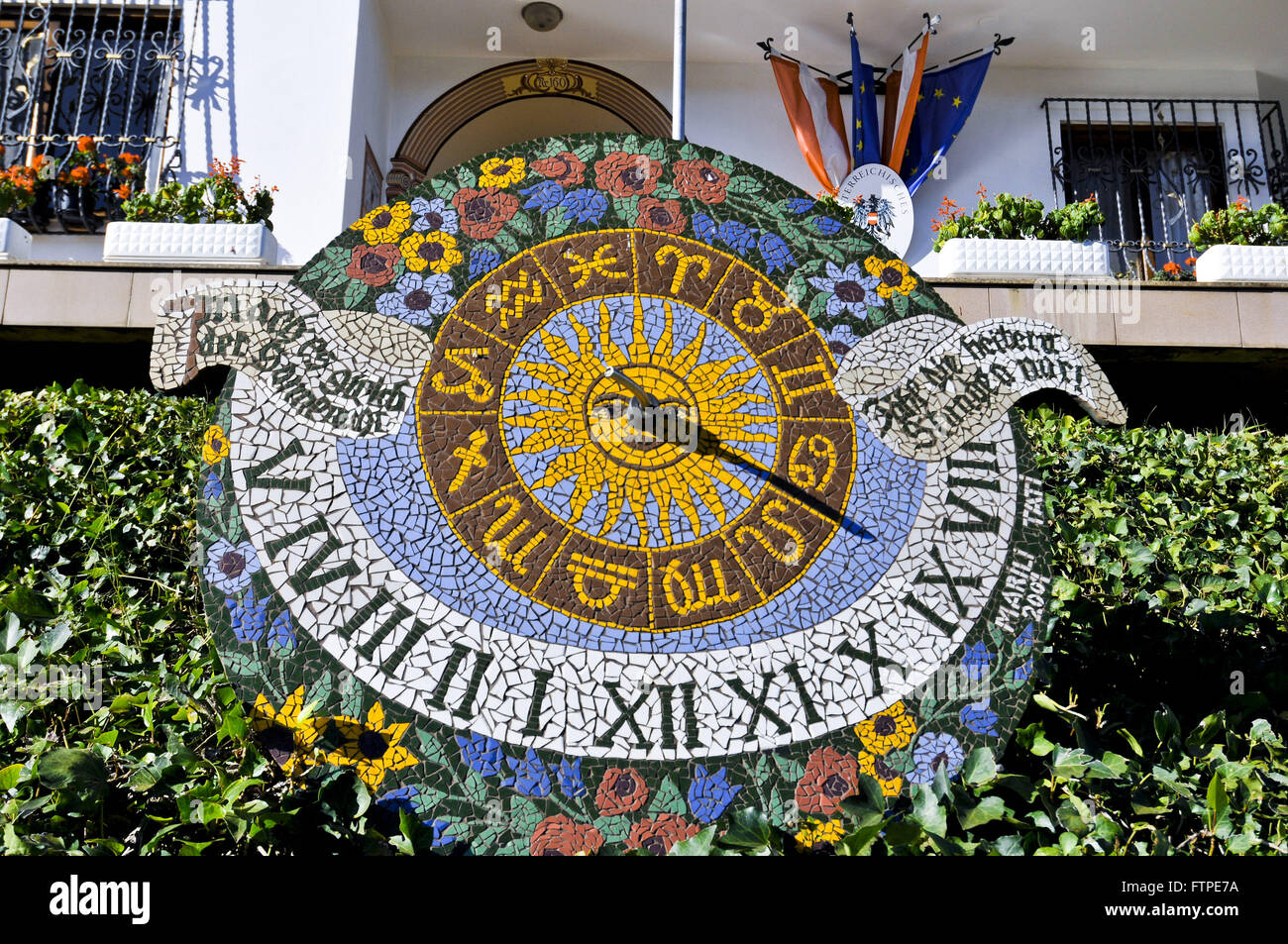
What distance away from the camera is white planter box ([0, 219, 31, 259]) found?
5668 millimetres

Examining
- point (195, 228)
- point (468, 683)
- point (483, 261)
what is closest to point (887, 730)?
point (468, 683)

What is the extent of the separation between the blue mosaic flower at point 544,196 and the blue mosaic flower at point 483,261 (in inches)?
7.0

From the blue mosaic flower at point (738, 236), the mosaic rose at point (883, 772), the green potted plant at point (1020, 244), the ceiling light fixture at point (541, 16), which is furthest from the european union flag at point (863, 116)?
the mosaic rose at point (883, 772)

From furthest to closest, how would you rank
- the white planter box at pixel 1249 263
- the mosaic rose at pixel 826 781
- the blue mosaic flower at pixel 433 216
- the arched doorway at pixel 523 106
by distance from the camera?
the arched doorway at pixel 523 106
the white planter box at pixel 1249 263
the blue mosaic flower at pixel 433 216
the mosaic rose at pixel 826 781

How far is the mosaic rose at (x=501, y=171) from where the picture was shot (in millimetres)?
3203

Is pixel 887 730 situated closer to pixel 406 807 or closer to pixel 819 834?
pixel 819 834

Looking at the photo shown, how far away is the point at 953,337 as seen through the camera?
3203mm

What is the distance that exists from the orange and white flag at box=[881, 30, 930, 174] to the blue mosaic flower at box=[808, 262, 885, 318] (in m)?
4.68

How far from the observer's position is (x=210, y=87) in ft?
22.1

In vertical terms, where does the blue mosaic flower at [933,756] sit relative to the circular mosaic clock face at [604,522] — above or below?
below

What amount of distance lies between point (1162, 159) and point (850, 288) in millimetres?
6069

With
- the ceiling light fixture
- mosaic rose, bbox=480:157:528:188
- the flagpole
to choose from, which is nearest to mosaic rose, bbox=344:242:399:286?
mosaic rose, bbox=480:157:528:188

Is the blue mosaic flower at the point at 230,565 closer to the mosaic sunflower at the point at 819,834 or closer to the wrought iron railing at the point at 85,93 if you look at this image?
the mosaic sunflower at the point at 819,834
